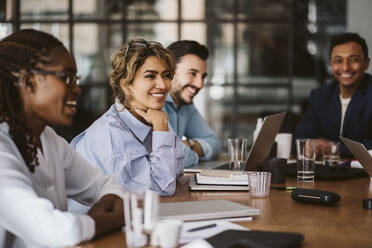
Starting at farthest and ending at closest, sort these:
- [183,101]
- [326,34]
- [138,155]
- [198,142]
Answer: [326,34], [183,101], [198,142], [138,155]

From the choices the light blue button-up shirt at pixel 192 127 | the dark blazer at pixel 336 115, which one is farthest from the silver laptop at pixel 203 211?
the dark blazer at pixel 336 115

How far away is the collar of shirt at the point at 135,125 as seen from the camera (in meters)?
2.24

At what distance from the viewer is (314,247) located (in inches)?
50.7

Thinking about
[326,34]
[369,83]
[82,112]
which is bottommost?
[82,112]

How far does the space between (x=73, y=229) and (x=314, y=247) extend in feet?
2.00

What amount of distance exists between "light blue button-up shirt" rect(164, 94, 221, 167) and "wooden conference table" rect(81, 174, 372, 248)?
3.34ft

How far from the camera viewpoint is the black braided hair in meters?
1.39

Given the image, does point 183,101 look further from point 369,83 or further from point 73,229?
point 73,229

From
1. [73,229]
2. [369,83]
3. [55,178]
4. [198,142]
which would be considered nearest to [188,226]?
[73,229]

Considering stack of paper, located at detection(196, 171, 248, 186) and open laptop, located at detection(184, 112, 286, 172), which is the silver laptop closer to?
stack of paper, located at detection(196, 171, 248, 186)

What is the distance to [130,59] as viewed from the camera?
2.34 metres

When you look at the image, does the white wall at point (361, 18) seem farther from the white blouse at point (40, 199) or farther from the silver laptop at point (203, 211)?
the white blouse at point (40, 199)

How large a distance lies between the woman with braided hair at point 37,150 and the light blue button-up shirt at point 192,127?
148 centimetres

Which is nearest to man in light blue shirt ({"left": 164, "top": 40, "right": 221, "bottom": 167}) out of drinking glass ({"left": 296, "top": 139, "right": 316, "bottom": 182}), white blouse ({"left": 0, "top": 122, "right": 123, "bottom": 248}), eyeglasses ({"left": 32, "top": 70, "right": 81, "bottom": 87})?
drinking glass ({"left": 296, "top": 139, "right": 316, "bottom": 182})
